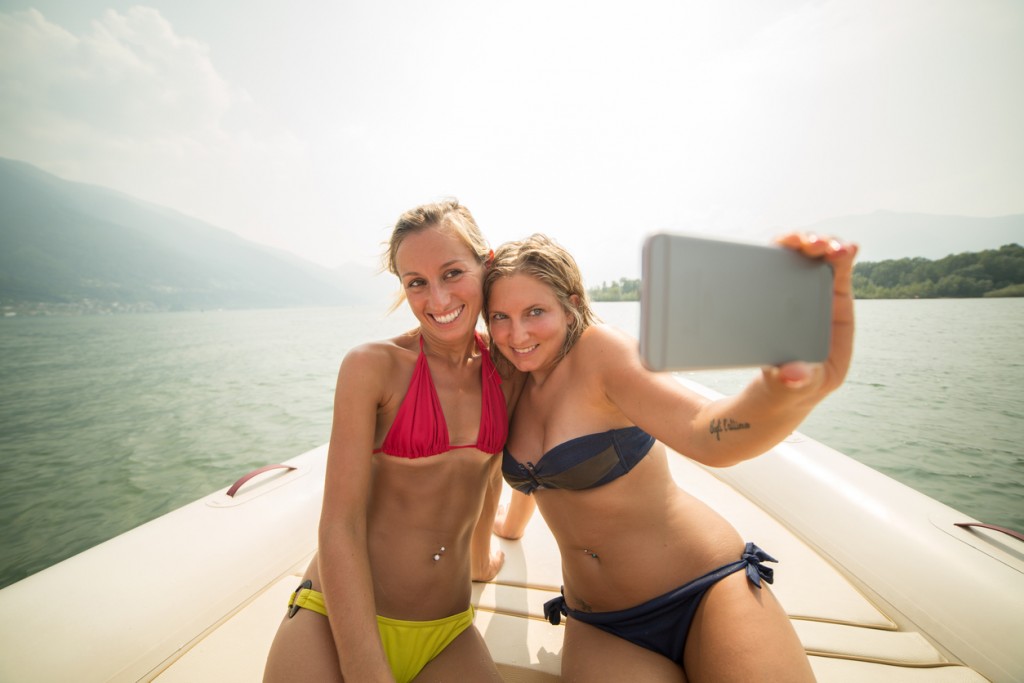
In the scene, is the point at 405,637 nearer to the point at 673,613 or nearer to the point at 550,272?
the point at 673,613

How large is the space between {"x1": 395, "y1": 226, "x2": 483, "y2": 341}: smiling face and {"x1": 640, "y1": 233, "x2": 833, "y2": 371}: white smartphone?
48.6 inches

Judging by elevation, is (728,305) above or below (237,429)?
above

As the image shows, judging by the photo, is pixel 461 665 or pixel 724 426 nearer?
pixel 724 426

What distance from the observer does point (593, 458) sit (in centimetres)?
173

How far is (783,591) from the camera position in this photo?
8.46 feet

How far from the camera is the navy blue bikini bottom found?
169 cm

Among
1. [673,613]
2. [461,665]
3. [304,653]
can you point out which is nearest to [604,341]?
[673,613]

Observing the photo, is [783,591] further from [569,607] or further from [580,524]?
[580,524]

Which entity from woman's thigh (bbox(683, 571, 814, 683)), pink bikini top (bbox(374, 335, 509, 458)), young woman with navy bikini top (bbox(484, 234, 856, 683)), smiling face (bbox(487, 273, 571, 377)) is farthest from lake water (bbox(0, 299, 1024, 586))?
woman's thigh (bbox(683, 571, 814, 683))

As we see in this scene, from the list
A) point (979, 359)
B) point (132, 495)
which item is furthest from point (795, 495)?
point (979, 359)

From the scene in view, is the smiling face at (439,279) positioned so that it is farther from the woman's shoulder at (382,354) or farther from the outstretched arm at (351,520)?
the outstretched arm at (351,520)

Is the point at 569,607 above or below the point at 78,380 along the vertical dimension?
above

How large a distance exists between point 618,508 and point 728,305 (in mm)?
1244

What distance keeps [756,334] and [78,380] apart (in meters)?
20.3
